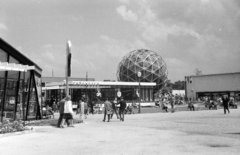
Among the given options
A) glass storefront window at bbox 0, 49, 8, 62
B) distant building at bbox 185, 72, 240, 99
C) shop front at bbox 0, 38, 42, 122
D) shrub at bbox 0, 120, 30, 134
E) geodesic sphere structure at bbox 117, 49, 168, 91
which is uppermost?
geodesic sphere structure at bbox 117, 49, 168, 91

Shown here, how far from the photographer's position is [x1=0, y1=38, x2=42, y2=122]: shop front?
52.6 ft

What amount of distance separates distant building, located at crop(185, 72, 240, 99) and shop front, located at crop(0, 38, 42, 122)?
5605cm

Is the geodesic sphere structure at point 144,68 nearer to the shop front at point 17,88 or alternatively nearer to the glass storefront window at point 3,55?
the shop front at point 17,88

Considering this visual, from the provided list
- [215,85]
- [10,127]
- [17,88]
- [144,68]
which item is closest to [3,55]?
[17,88]

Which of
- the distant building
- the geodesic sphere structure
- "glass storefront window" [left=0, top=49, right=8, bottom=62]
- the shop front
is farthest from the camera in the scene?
the geodesic sphere structure

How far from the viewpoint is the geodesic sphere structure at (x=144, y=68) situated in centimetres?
7494

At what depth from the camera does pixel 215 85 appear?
72.4 meters

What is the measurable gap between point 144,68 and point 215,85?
17.5m

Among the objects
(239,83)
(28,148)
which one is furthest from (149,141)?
(239,83)

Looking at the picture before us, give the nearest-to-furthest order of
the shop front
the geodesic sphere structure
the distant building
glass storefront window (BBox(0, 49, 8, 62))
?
glass storefront window (BBox(0, 49, 8, 62))
the shop front
the distant building
the geodesic sphere structure

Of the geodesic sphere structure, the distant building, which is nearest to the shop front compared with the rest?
the geodesic sphere structure

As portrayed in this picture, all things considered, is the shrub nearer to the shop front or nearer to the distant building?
the shop front

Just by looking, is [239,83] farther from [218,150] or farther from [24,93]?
[218,150]

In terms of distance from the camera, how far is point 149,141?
30.5 feet
